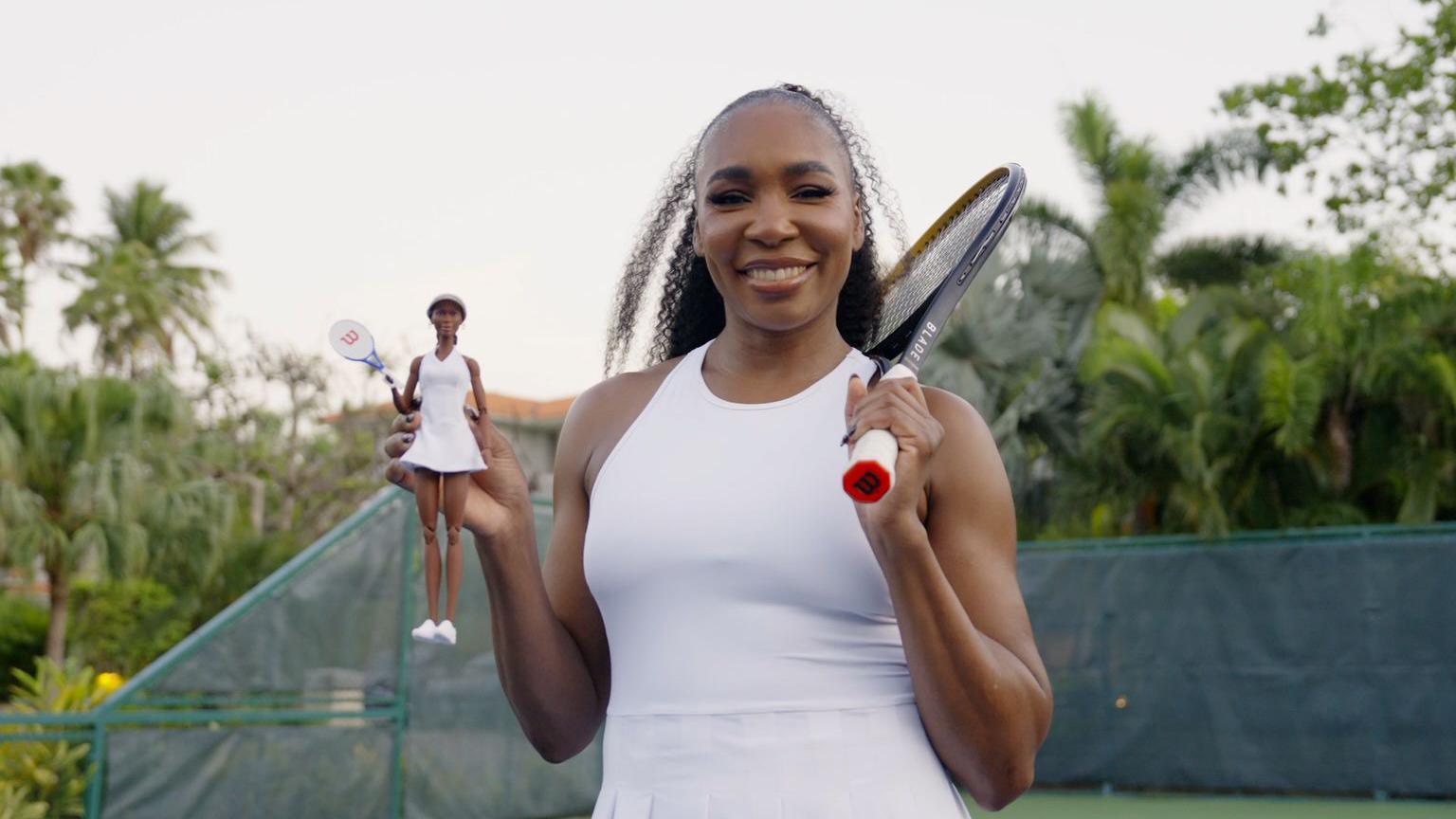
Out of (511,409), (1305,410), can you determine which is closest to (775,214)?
(1305,410)

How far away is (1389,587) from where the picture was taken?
10648 mm

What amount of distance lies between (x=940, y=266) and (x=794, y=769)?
2.45 feet

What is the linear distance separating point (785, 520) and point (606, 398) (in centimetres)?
41

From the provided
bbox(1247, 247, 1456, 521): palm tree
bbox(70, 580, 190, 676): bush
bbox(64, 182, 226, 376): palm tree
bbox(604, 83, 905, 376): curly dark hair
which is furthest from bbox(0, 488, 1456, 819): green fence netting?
bbox(64, 182, 226, 376): palm tree

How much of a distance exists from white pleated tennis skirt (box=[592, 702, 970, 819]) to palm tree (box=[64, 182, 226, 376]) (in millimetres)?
34954

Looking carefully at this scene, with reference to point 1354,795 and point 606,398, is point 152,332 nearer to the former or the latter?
point 1354,795

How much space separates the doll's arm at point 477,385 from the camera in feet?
5.89

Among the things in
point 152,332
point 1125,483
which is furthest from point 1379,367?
point 152,332

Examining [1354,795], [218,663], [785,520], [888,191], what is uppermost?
[888,191]

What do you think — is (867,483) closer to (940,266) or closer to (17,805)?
(940,266)

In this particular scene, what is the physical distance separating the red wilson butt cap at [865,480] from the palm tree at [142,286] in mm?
35203

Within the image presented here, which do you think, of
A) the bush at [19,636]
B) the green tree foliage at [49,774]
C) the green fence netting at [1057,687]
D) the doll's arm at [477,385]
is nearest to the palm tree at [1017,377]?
the green fence netting at [1057,687]

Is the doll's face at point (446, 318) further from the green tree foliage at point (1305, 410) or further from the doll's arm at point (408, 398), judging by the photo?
the green tree foliage at point (1305, 410)

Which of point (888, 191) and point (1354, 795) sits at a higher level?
point (888, 191)
